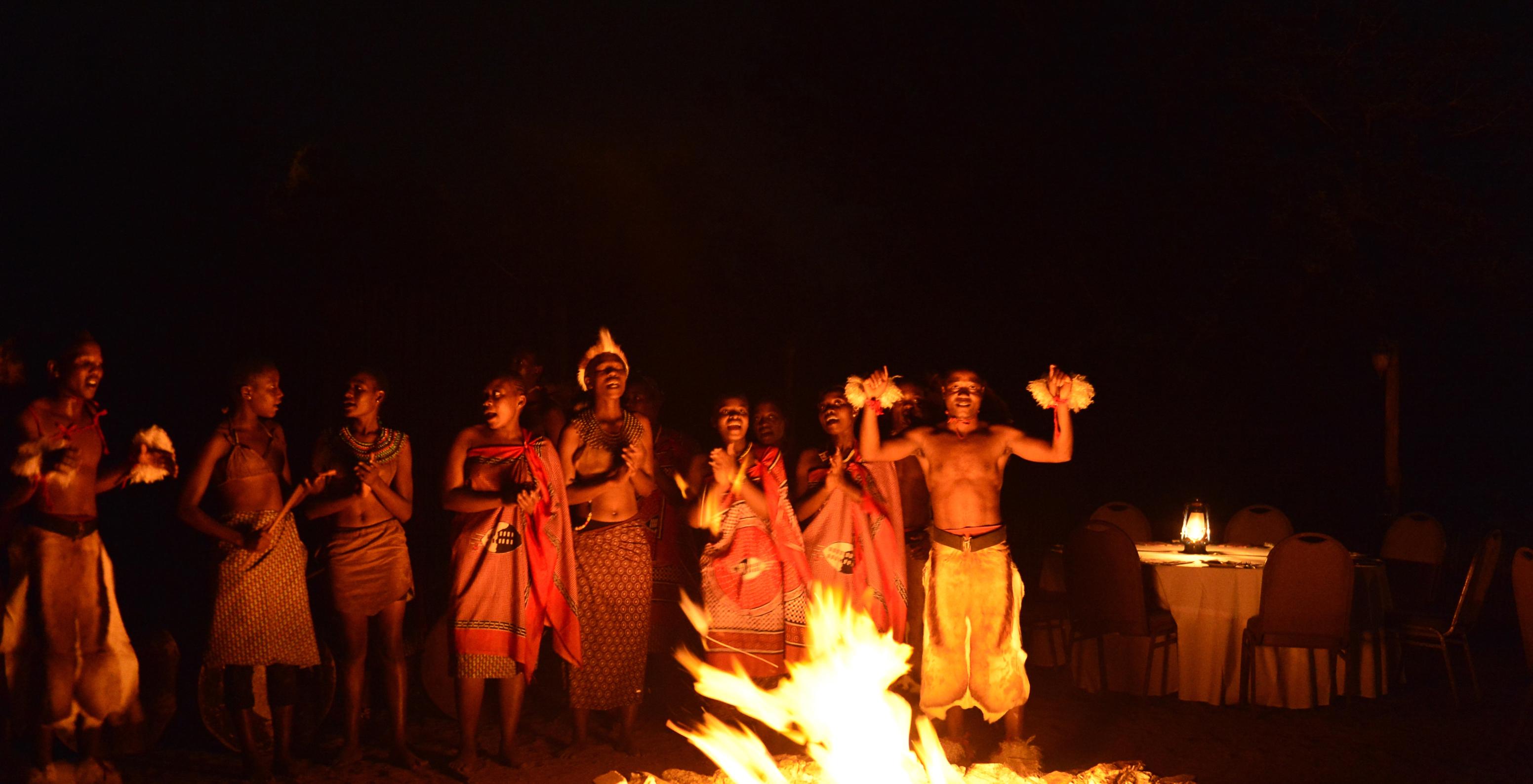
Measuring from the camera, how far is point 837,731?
456 centimetres

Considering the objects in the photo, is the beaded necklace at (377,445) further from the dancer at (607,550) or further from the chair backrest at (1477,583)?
the chair backrest at (1477,583)

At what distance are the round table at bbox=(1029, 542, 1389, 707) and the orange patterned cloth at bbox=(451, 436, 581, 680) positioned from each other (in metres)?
3.70

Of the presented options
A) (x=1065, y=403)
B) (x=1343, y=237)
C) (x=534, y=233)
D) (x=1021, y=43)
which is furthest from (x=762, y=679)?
(x=534, y=233)

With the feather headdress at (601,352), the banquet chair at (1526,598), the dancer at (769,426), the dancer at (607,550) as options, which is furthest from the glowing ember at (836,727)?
the banquet chair at (1526,598)

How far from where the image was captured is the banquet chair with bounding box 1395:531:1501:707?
6793 mm

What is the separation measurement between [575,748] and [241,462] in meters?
2.12

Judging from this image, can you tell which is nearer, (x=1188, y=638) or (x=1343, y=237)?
(x=1188, y=638)

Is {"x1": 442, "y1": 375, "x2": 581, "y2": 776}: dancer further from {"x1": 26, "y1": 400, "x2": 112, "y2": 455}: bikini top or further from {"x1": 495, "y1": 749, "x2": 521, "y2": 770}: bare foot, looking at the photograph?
{"x1": 26, "y1": 400, "x2": 112, "y2": 455}: bikini top

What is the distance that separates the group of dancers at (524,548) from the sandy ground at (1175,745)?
9.2 inches

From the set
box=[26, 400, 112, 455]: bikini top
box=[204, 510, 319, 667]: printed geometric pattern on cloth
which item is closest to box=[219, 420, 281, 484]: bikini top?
box=[204, 510, 319, 667]: printed geometric pattern on cloth

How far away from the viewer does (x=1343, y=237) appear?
10.1 meters

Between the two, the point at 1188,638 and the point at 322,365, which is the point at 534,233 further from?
the point at 1188,638

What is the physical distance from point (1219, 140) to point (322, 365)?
858 cm

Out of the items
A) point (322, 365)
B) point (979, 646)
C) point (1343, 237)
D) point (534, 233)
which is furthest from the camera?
point (534, 233)
